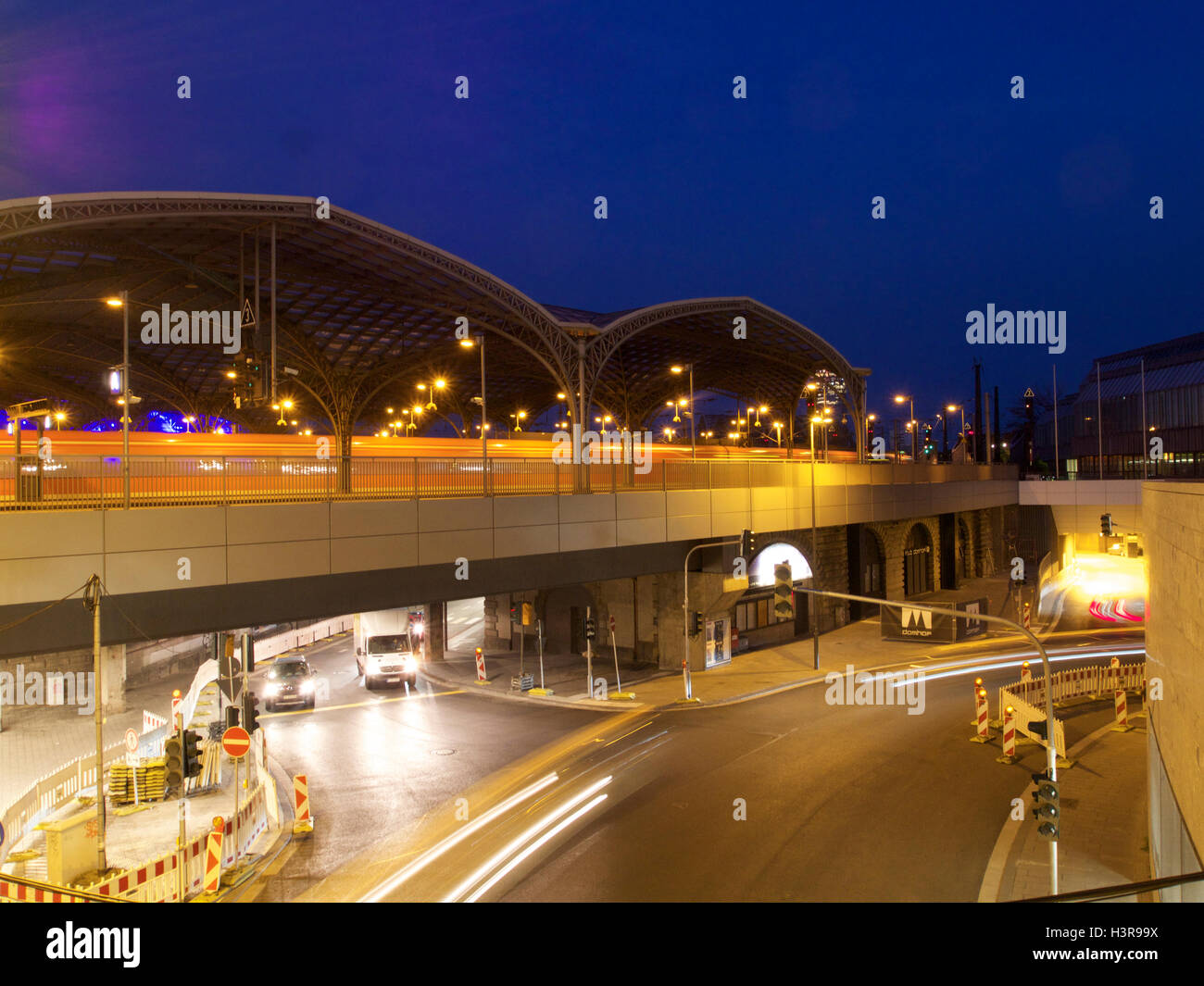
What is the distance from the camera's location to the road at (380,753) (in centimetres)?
1351

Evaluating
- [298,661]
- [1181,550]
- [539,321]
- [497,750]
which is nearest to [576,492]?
[497,750]

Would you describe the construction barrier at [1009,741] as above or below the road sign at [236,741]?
below

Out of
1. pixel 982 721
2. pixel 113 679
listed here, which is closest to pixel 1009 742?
pixel 982 721

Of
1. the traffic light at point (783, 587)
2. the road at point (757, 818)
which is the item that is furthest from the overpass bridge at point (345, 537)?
the traffic light at point (783, 587)

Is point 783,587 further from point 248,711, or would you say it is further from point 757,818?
point 248,711

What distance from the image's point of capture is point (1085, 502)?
52594 mm

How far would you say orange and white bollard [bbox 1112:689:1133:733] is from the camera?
19.0 metres

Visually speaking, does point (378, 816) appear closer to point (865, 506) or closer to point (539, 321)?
point (539, 321)

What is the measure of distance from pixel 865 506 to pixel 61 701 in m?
33.6

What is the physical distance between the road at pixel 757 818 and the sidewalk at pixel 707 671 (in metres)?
3.61

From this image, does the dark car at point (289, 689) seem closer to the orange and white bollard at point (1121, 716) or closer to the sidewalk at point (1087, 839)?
the sidewalk at point (1087, 839)

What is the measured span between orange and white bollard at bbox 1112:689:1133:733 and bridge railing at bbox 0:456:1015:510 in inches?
512

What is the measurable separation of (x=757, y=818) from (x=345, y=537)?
10.5 meters

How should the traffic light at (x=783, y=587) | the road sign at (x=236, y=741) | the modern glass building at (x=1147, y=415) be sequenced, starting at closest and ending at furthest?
1. the road sign at (x=236, y=741)
2. the traffic light at (x=783, y=587)
3. the modern glass building at (x=1147, y=415)
